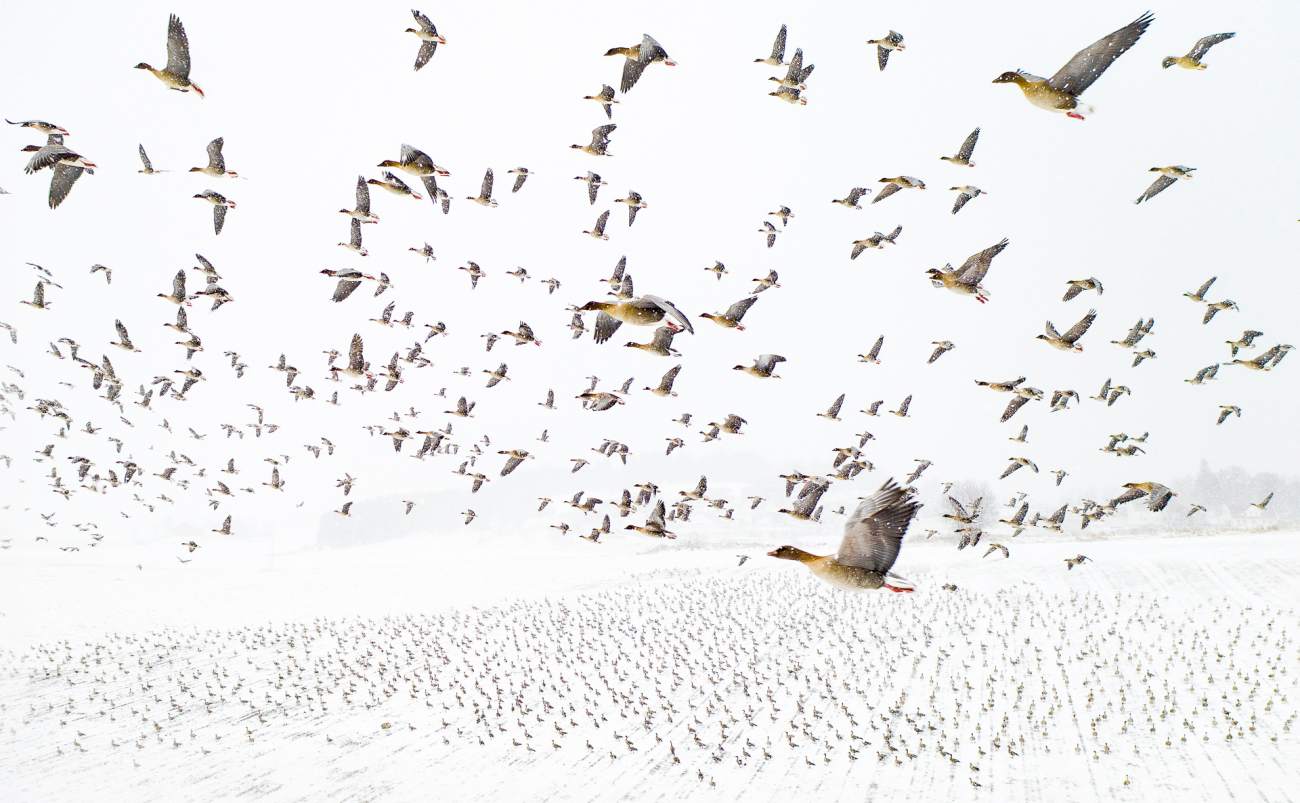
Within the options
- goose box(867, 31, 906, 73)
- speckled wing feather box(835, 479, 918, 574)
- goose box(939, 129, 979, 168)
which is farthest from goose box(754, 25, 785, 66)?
speckled wing feather box(835, 479, 918, 574)

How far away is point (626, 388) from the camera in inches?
610

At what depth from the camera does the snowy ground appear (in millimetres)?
12445

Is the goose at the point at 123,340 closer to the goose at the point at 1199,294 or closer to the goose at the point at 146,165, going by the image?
the goose at the point at 146,165

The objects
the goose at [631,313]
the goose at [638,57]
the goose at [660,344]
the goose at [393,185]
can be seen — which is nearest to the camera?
the goose at [631,313]

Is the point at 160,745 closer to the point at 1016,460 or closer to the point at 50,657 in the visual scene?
the point at 50,657

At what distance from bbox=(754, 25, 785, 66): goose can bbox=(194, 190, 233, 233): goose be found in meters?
9.87

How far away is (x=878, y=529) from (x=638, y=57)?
7.88 metres

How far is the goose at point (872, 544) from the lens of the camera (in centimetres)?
493

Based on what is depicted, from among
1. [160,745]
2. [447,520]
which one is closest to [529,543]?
[447,520]

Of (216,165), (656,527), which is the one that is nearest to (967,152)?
(656,527)

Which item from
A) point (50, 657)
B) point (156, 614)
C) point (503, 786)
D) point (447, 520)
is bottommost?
point (447, 520)

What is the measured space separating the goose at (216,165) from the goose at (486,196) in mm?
4178

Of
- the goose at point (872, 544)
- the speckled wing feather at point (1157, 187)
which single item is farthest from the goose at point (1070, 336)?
the goose at point (872, 544)

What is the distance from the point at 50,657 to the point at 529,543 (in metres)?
53.9
